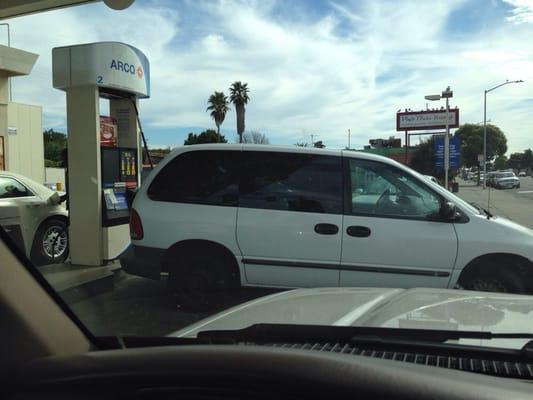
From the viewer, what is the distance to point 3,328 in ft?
4.72

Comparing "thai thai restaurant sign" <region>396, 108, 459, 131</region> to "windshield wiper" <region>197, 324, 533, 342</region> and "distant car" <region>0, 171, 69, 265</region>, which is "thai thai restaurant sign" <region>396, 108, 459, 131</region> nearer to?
"distant car" <region>0, 171, 69, 265</region>

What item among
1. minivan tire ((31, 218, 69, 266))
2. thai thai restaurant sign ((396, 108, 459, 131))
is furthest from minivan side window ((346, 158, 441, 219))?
thai thai restaurant sign ((396, 108, 459, 131))

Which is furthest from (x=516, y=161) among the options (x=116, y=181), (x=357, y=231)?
(x=357, y=231)

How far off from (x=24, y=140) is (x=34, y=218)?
12.4m

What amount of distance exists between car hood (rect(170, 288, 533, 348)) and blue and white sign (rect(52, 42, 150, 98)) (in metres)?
6.01

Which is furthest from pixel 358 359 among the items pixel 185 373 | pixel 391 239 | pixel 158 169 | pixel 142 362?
pixel 158 169

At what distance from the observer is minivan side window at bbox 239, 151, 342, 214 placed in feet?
19.2

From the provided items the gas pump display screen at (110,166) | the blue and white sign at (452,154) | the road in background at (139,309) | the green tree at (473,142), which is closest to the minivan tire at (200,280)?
the road in background at (139,309)

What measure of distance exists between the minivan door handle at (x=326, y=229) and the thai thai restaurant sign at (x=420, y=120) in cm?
4639

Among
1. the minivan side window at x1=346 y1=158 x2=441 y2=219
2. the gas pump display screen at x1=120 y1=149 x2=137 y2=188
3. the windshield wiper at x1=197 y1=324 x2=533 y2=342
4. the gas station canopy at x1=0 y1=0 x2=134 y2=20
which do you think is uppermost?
the gas station canopy at x1=0 y1=0 x2=134 y2=20

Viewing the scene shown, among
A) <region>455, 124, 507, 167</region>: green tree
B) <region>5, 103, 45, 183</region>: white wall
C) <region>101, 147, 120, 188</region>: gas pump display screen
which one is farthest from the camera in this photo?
<region>455, 124, 507, 167</region>: green tree

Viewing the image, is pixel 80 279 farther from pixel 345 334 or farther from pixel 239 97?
pixel 239 97

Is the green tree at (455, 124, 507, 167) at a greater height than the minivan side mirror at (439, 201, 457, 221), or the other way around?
the green tree at (455, 124, 507, 167)

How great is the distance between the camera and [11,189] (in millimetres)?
8570
